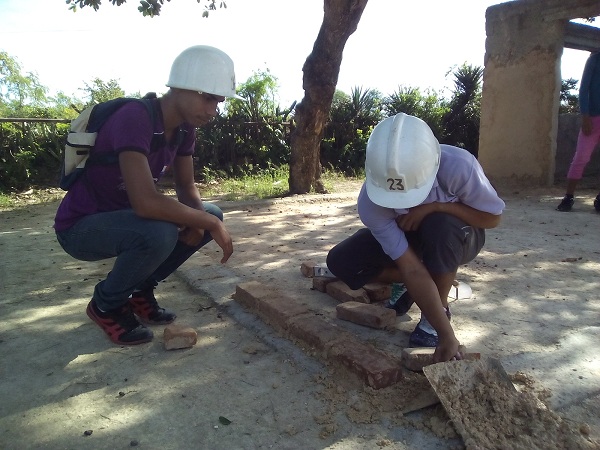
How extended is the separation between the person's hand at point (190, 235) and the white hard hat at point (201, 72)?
71cm

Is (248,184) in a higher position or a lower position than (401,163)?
lower

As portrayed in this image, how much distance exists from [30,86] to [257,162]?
31.8m

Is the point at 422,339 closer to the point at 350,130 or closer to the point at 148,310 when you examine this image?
the point at 148,310

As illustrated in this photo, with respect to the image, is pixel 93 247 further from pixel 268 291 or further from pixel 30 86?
pixel 30 86

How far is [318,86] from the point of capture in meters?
7.04

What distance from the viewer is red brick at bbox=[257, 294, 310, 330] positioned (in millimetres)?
2578

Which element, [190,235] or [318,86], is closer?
[190,235]

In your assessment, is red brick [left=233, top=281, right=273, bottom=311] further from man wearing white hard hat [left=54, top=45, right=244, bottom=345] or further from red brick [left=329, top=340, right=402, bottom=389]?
red brick [left=329, top=340, right=402, bottom=389]

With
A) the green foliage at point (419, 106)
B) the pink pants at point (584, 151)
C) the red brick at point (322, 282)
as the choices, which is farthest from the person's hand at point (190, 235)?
the green foliage at point (419, 106)

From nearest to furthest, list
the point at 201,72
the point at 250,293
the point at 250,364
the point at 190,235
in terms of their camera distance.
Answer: the point at 250,364 → the point at 201,72 → the point at 190,235 → the point at 250,293

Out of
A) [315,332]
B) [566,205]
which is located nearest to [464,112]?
[566,205]

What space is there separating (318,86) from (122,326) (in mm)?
5233

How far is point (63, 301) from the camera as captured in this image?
3113 mm

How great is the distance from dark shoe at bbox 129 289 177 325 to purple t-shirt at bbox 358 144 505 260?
1237mm
